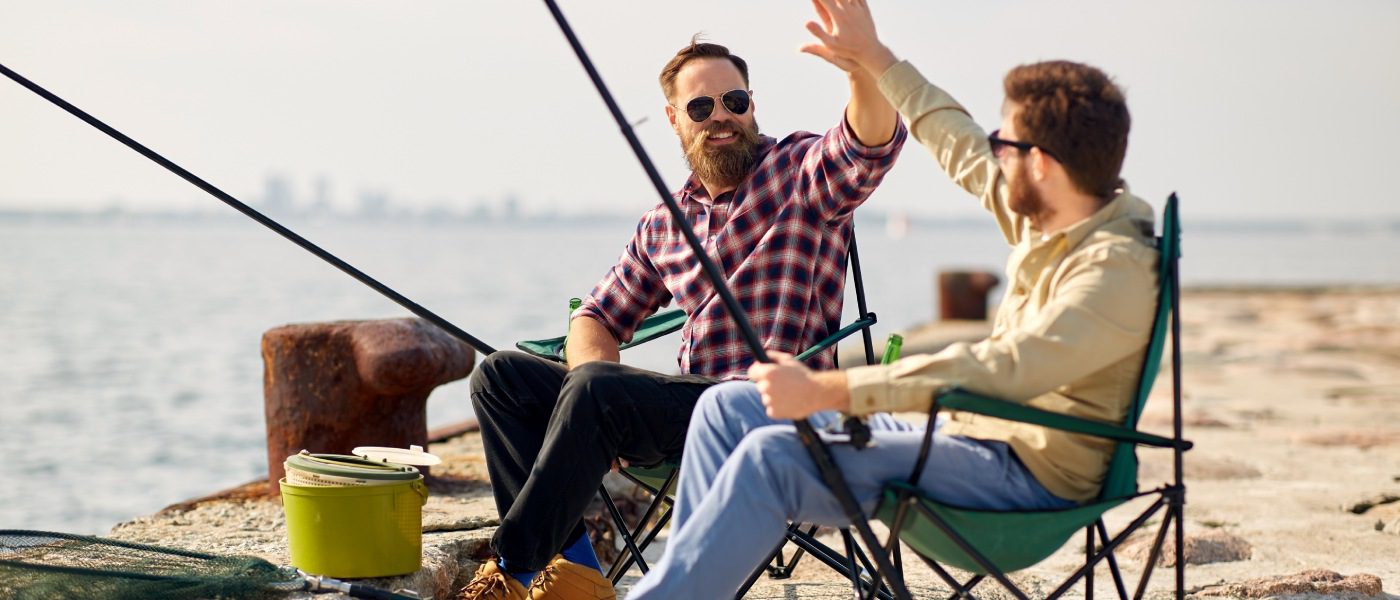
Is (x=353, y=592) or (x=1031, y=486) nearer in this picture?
(x=1031, y=486)

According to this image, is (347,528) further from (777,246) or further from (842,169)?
(842,169)

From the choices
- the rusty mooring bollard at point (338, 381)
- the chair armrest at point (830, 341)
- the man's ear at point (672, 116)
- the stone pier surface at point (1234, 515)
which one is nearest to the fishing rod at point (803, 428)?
the stone pier surface at point (1234, 515)

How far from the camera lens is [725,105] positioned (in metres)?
3.39

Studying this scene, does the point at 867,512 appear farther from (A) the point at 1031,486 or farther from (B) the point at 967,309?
(B) the point at 967,309

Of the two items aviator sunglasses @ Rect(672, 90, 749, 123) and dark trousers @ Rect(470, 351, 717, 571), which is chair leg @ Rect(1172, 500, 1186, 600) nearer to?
dark trousers @ Rect(470, 351, 717, 571)

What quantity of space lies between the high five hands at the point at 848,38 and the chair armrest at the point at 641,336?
0.95m

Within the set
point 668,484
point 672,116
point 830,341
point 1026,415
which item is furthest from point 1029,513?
point 672,116

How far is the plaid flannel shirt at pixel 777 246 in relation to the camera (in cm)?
317

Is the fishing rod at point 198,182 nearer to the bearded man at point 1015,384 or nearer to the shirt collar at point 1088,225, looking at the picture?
the bearded man at point 1015,384

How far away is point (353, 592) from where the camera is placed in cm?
296

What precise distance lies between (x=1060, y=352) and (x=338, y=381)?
2.64 meters

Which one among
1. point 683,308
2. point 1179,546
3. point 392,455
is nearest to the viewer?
point 1179,546

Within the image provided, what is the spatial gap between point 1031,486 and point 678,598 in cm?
60

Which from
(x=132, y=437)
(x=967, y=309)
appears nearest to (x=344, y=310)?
(x=132, y=437)
